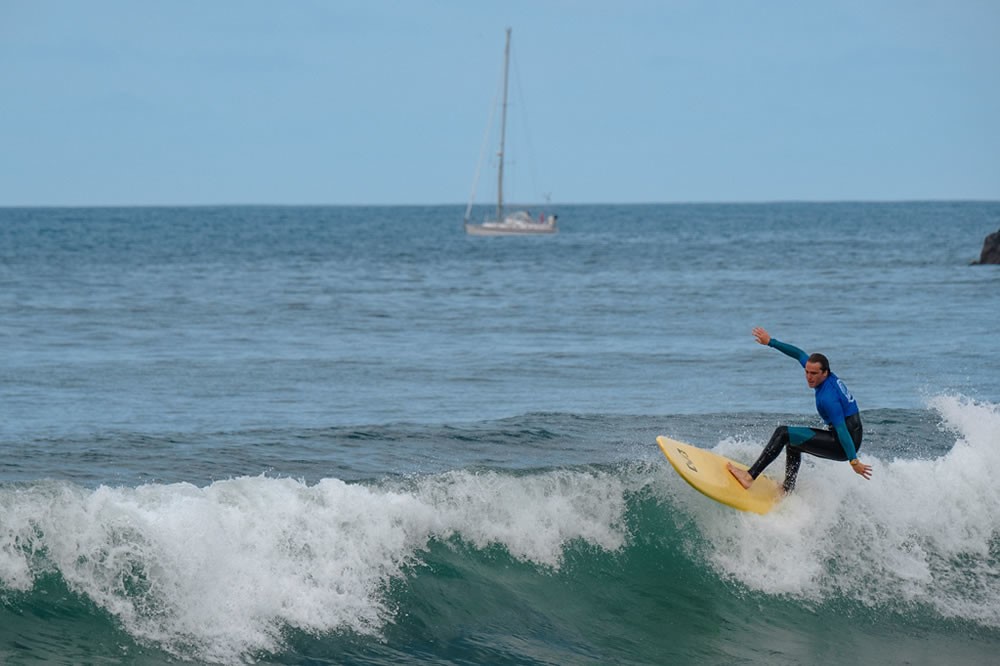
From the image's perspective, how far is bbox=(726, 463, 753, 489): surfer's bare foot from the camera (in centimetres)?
1091

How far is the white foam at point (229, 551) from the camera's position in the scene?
A: 29.7ft

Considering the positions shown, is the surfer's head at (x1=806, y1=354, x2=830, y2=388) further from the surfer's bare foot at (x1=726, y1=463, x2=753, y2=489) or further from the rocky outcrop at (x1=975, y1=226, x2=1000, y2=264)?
the rocky outcrop at (x1=975, y1=226, x2=1000, y2=264)

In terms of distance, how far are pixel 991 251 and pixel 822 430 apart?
125ft

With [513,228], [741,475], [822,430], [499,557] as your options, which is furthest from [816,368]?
[513,228]

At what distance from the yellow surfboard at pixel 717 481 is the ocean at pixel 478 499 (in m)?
0.21

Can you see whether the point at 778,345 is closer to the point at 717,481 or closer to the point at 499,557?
the point at 717,481

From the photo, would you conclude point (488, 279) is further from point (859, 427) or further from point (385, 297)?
point (859, 427)

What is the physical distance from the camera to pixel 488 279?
141 ft

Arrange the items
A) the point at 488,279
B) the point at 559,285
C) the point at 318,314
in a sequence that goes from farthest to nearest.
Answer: the point at 488,279 → the point at 559,285 → the point at 318,314

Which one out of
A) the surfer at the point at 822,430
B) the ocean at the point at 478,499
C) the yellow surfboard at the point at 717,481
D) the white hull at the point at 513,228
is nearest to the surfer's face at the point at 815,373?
the surfer at the point at 822,430

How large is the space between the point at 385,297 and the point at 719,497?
25.0m

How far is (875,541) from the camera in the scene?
11.4 m

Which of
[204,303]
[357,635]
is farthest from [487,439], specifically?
[204,303]

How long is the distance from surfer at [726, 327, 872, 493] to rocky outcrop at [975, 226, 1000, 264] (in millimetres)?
37558
